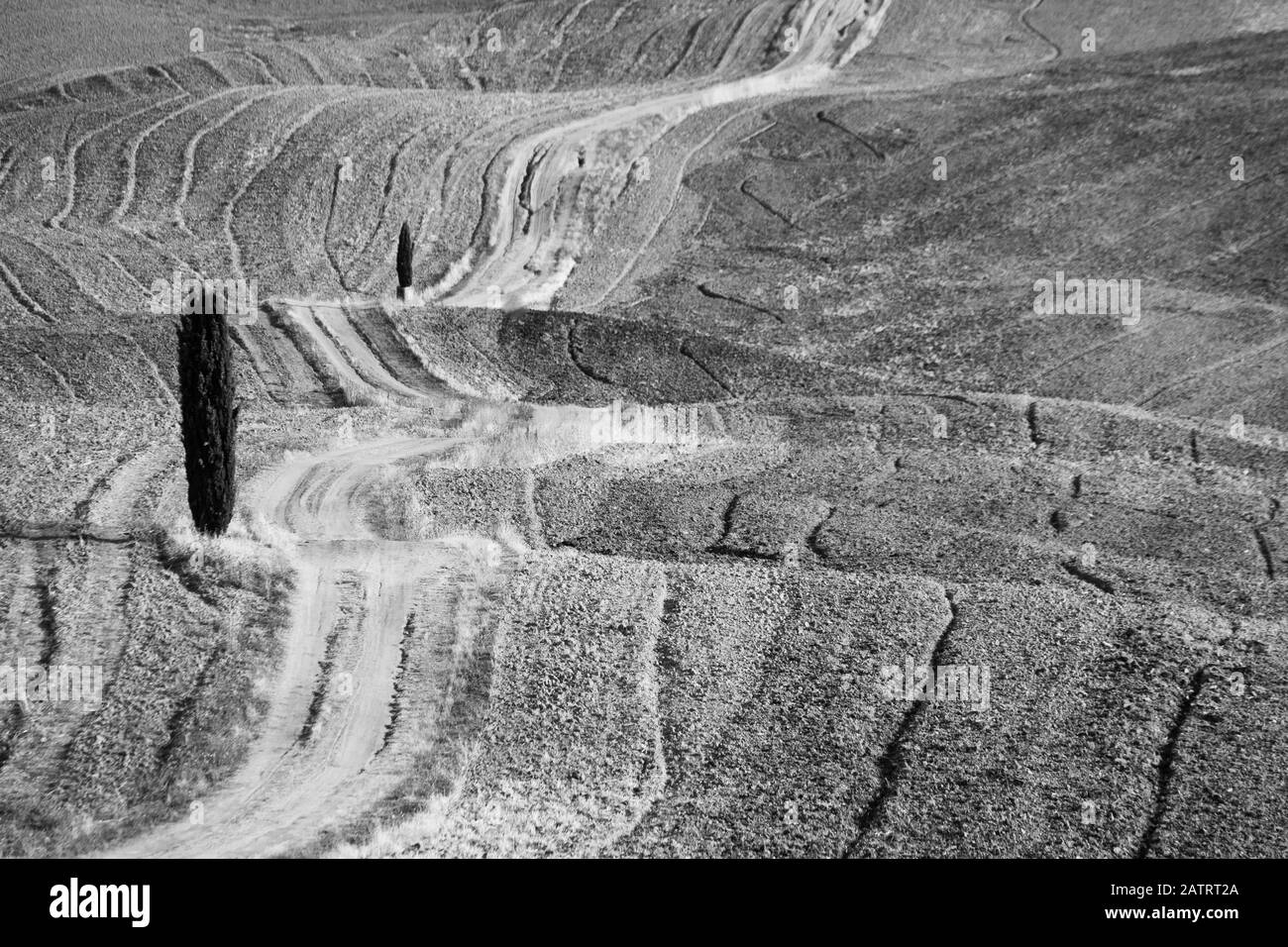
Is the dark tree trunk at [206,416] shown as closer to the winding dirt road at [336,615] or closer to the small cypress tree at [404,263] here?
the winding dirt road at [336,615]

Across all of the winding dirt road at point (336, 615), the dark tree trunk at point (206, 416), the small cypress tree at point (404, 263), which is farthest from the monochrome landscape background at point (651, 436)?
the dark tree trunk at point (206, 416)

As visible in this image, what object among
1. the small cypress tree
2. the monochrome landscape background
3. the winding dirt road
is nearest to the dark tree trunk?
the monochrome landscape background

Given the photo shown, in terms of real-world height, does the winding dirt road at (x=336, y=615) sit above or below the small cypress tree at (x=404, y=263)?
below

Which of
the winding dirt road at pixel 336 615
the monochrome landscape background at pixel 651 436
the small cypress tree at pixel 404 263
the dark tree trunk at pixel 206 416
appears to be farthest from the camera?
the small cypress tree at pixel 404 263

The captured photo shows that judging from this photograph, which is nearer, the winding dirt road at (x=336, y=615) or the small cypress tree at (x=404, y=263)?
the winding dirt road at (x=336, y=615)

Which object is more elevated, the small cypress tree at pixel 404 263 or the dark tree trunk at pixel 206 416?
the small cypress tree at pixel 404 263

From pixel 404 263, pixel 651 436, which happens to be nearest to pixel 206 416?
pixel 651 436

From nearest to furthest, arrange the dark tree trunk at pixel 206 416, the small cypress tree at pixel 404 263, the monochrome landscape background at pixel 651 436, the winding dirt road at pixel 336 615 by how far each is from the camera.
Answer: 1. the winding dirt road at pixel 336 615
2. the monochrome landscape background at pixel 651 436
3. the dark tree trunk at pixel 206 416
4. the small cypress tree at pixel 404 263

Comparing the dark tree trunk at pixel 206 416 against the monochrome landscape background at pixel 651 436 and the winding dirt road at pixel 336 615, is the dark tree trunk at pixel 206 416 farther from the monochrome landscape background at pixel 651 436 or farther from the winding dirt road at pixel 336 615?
the winding dirt road at pixel 336 615
